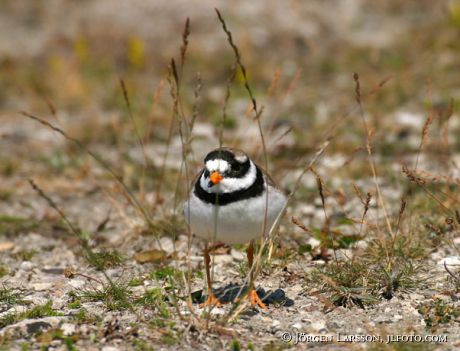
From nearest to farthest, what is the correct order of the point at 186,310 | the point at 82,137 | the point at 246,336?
the point at 246,336
the point at 186,310
the point at 82,137

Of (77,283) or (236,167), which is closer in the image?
(236,167)

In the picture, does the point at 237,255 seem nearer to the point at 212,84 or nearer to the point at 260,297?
the point at 260,297

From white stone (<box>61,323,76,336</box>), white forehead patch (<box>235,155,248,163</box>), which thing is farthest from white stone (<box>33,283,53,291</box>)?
white forehead patch (<box>235,155,248,163</box>)

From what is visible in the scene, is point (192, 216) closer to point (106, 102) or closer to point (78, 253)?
point (78, 253)

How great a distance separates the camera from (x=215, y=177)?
3.90 metres

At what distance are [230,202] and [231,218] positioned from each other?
0.09 metres

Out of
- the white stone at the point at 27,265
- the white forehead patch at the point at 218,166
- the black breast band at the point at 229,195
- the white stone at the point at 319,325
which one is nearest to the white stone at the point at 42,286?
the white stone at the point at 27,265

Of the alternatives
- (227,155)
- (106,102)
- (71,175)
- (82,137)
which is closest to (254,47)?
(106,102)

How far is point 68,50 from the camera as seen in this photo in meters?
11.3

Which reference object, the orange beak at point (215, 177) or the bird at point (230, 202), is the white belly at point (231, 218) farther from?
the orange beak at point (215, 177)

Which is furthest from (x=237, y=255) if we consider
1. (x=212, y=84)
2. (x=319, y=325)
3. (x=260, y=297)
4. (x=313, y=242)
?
(x=212, y=84)

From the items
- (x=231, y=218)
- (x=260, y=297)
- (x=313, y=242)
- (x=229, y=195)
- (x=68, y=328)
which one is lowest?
(x=68, y=328)

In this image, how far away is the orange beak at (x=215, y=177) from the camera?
Result: 389 cm

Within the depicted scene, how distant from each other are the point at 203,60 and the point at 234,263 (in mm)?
6111
